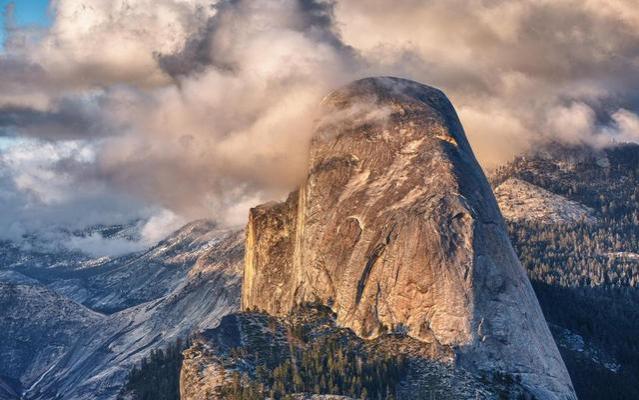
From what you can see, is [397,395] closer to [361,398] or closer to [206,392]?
[361,398]

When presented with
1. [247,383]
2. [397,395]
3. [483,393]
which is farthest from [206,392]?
[483,393]

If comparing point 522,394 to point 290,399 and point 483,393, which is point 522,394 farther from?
point 290,399

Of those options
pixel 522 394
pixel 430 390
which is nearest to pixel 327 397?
pixel 430 390

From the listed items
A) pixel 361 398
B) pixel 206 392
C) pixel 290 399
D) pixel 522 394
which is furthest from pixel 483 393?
pixel 206 392

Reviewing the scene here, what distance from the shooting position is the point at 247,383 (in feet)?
644

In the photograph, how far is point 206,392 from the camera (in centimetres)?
19725

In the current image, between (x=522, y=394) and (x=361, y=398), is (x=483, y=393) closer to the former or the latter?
(x=522, y=394)

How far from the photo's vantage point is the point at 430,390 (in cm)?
19825

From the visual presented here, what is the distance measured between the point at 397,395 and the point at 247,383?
33.7m

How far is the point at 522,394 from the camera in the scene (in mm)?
198500

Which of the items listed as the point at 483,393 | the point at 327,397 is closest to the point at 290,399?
the point at 327,397

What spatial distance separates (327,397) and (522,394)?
145ft

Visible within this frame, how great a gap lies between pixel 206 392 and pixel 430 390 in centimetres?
4981

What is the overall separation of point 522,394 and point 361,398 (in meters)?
36.2
